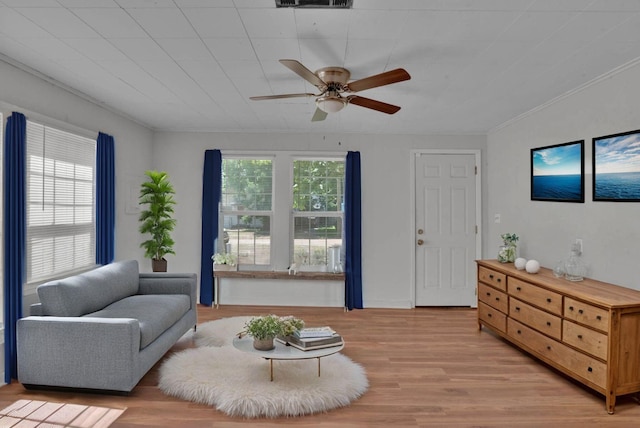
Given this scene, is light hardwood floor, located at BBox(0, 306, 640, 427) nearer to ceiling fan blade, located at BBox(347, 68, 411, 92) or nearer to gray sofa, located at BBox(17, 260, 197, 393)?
gray sofa, located at BBox(17, 260, 197, 393)

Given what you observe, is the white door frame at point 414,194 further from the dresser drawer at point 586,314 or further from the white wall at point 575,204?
the dresser drawer at point 586,314

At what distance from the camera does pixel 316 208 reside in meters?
5.72

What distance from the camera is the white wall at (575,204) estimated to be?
303 centimetres

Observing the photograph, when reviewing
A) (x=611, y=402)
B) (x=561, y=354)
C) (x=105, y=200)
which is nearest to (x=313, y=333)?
(x=561, y=354)

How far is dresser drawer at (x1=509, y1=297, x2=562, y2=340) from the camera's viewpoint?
10.6 feet

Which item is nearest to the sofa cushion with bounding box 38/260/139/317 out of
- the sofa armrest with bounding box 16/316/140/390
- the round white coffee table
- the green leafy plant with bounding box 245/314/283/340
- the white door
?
the sofa armrest with bounding box 16/316/140/390

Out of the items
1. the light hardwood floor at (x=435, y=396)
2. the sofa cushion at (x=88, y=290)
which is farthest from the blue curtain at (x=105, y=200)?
the light hardwood floor at (x=435, y=396)

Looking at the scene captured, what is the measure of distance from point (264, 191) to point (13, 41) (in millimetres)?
3379

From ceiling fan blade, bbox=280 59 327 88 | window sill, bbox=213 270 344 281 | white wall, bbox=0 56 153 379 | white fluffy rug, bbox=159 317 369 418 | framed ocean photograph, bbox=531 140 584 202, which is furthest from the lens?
window sill, bbox=213 270 344 281

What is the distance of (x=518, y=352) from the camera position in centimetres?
385

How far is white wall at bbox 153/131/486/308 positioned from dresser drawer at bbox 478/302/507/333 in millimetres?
1185

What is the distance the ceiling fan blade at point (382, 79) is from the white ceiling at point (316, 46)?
222 millimetres

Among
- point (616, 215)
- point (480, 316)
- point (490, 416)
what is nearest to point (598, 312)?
point (616, 215)

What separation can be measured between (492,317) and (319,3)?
359cm
